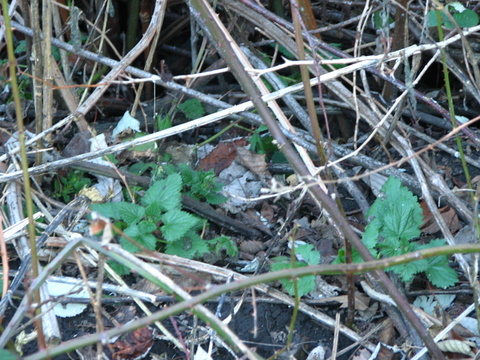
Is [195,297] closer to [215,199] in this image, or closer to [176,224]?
[176,224]

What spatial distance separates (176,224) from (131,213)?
0.18 meters

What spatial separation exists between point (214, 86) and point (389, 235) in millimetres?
1384

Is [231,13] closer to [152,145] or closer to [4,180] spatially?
[152,145]


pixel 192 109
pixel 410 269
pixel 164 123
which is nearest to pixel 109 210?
pixel 164 123

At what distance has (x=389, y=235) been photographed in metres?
1.83

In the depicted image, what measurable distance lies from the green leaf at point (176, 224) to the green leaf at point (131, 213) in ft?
0.30

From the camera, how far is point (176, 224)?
197 cm

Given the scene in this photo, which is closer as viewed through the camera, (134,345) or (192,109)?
(134,345)

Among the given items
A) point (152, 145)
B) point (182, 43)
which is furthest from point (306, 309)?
point (182, 43)

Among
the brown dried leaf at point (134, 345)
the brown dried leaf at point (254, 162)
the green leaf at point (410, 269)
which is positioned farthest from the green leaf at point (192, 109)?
the green leaf at point (410, 269)

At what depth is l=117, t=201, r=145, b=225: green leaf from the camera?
201 cm

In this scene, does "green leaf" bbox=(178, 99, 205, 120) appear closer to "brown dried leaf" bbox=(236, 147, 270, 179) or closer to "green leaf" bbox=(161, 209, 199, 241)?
"brown dried leaf" bbox=(236, 147, 270, 179)

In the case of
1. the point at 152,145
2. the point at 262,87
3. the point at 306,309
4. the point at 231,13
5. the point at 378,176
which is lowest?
the point at 306,309

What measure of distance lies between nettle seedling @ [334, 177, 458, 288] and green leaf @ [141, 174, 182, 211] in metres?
0.62
